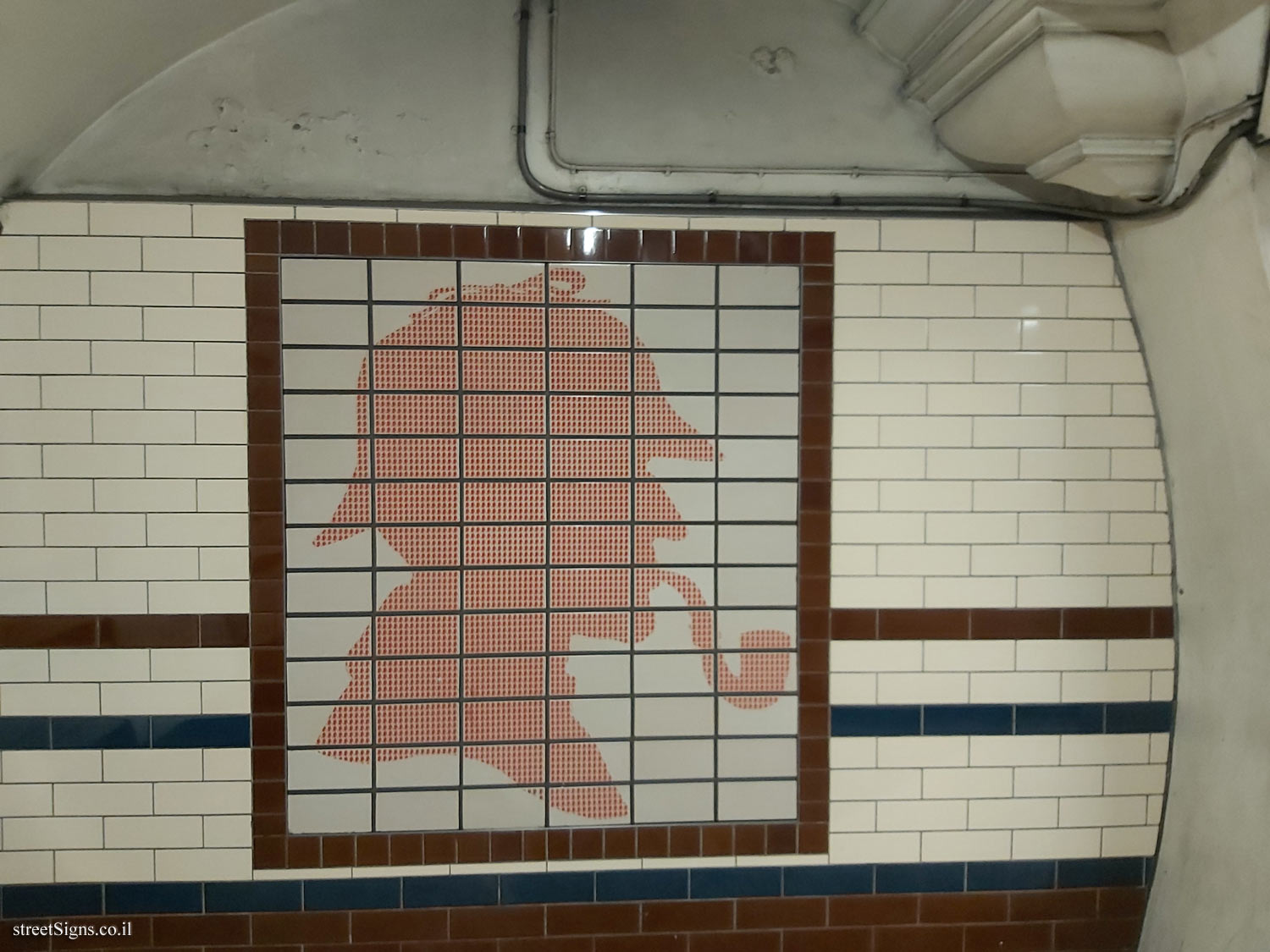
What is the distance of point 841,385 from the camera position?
9.05 feet

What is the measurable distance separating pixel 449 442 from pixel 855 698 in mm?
1571

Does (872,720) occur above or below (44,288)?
below

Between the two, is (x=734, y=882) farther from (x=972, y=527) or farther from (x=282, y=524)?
(x=282, y=524)

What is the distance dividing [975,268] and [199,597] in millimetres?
2708

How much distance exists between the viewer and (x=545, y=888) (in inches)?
108

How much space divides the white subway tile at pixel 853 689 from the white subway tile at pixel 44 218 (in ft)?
9.06

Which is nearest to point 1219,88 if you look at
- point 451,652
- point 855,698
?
point 855,698

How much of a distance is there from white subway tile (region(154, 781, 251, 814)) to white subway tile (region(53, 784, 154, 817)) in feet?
0.15

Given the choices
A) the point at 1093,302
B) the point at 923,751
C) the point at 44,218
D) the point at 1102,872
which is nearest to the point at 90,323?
the point at 44,218

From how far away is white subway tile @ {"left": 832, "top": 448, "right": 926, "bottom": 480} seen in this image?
2770 millimetres

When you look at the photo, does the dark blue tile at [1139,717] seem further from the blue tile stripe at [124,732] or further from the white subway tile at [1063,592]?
the blue tile stripe at [124,732]

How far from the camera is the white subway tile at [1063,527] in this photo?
2.81 meters

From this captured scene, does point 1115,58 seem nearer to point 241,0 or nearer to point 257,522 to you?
point 241,0

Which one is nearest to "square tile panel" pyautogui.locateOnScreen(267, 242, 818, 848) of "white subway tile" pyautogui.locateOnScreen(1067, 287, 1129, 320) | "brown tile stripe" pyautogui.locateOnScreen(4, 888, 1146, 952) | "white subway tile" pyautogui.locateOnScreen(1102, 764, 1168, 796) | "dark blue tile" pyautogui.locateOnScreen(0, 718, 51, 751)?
"brown tile stripe" pyautogui.locateOnScreen(4, 888, 1146, 952)
